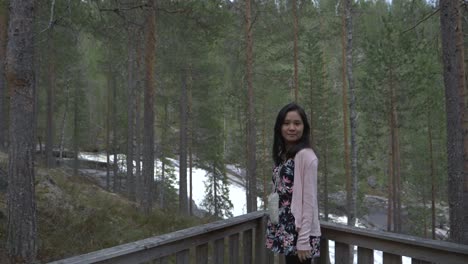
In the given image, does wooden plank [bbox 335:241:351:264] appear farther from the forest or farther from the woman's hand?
the forest

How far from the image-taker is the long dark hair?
295cm

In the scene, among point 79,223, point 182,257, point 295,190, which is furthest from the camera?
point 79,223

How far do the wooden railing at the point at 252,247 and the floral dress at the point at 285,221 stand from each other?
46cm

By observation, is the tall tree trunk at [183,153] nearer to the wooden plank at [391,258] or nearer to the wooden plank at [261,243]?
the wooden plank at [261,243]

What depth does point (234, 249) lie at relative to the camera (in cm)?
351

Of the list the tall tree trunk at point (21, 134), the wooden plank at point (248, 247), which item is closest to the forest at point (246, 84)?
the tall tree trunk at point (21, 134)

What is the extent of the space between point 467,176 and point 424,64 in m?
13.1

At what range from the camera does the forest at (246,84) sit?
5.58 m

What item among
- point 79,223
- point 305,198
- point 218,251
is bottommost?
point 79,223

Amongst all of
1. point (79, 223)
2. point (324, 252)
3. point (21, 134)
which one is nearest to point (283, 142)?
point (324, 252)

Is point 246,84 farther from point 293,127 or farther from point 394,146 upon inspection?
point 293,127

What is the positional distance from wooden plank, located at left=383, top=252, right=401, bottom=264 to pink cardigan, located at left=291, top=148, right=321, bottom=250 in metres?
0.61

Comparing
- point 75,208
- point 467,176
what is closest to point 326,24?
point 467,176

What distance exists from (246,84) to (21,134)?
14597 mm
